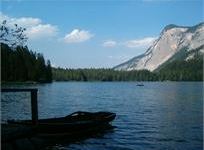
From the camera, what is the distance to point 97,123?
3678 cm

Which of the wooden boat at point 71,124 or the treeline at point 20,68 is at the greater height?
the treeline at point 20,68

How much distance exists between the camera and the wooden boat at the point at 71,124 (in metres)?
30.5

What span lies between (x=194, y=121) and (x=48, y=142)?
71.5 ft

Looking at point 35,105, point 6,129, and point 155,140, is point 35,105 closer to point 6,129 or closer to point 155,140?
point 6,129

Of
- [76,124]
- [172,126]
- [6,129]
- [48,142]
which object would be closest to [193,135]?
[172,126]

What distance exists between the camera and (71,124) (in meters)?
33.0

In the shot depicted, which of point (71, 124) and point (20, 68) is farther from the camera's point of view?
point (20, 68)

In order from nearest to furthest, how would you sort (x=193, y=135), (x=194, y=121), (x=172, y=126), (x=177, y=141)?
(x=177, y=141) < (x=193, y=135) < (x=172, y=126) < (x=194, y=121)

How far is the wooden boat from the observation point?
30481 millimetres

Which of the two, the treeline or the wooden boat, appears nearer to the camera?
the wooden boat

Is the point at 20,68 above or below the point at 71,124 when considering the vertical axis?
above

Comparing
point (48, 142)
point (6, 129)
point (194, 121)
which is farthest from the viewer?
point (194, 121)

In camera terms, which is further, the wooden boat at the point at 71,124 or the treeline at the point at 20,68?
the treeline at the point at 20,68

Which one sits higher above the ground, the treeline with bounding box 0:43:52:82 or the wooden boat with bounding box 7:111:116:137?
the treeline with bounding box 0:43:52:82
